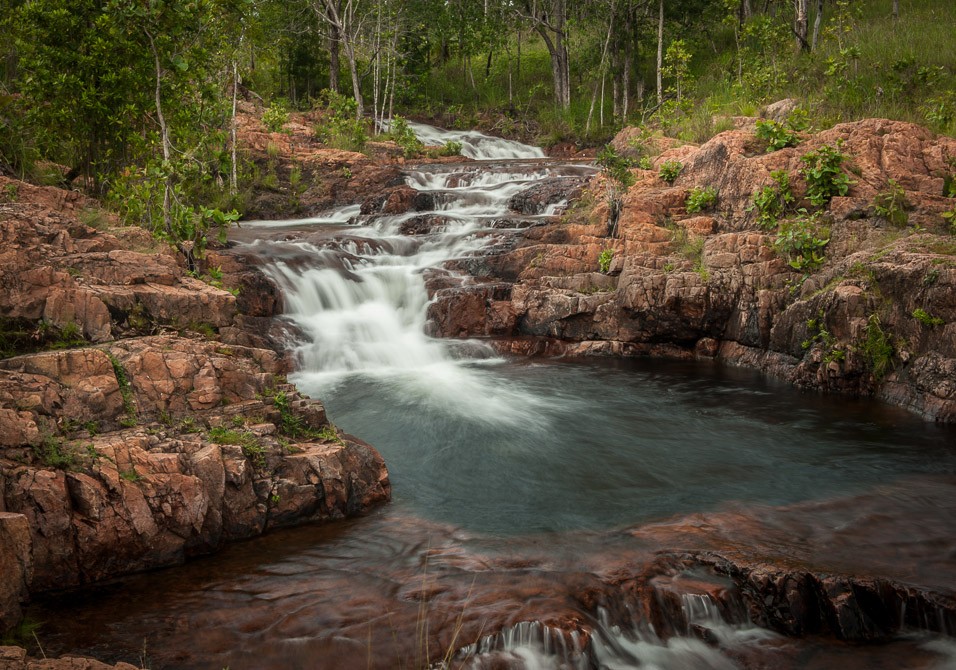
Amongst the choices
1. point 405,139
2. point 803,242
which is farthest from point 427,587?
point 405,139

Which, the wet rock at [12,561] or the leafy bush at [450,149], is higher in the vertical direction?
the leafy bush at [450,149]

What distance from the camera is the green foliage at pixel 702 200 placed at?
13109 mm

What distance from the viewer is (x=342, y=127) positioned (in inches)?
981

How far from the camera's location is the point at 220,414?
19.5 feet

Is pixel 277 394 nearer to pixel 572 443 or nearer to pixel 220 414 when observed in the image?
pixel 220 414

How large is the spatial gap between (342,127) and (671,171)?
46.5 feet

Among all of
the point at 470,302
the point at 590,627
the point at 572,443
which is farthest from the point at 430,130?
the point at 590,627

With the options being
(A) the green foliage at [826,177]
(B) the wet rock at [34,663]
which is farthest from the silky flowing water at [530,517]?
(A) the green foliage at [826,177]

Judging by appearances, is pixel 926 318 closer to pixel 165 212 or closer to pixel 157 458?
pixel 157 458

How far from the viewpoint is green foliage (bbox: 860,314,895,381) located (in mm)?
9367

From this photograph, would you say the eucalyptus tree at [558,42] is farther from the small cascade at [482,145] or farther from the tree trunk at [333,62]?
the tree trunk at [333,62]

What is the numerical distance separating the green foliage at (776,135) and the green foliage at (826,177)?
1196 mm

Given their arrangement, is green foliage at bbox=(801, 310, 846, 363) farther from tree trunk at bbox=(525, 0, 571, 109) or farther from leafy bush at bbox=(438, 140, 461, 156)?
tree trunk at bbox=(525, 0, 571, 109)

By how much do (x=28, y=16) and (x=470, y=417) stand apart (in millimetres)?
7481
